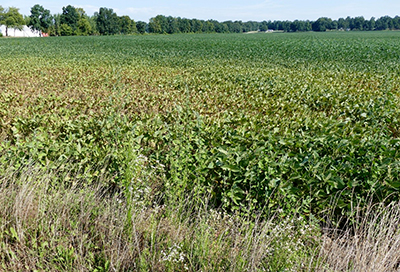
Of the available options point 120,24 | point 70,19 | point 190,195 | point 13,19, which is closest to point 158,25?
point 120,24

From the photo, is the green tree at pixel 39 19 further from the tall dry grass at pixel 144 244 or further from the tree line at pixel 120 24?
the tall dry grass at pixel 144 244

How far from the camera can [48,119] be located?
616 centimetres

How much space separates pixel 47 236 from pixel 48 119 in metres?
3.57

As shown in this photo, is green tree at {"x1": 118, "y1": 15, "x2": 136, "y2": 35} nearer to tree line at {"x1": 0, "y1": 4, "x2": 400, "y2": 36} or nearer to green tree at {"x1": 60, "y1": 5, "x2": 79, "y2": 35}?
tree line at {"x1": 0, "y1": 4, "x2": 400, "y2": 36}

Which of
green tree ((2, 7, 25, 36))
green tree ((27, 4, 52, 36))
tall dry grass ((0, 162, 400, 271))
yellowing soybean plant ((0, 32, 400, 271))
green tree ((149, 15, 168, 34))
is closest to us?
tall dry grass ((0, 162, 400, 271))

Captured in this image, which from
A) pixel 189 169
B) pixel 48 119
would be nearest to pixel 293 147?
pixel 189 169

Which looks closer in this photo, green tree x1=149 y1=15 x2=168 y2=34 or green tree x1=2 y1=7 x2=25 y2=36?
green tree x1=2 y1=7 x2=25 y2=36

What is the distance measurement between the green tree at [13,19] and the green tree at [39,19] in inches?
160

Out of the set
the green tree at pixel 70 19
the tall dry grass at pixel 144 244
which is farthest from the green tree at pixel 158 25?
the tall dry grass at pixel 144 244

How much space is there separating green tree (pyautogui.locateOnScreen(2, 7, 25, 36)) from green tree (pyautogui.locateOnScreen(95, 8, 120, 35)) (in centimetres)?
2674

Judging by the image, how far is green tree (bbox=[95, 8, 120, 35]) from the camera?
347 ft

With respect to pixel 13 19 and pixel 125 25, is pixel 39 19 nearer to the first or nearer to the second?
pixel 13 19

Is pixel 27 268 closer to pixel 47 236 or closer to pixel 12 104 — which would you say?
pixel 47 236

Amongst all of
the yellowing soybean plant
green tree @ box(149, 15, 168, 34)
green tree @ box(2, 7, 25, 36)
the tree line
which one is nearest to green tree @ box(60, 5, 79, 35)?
the tree line
